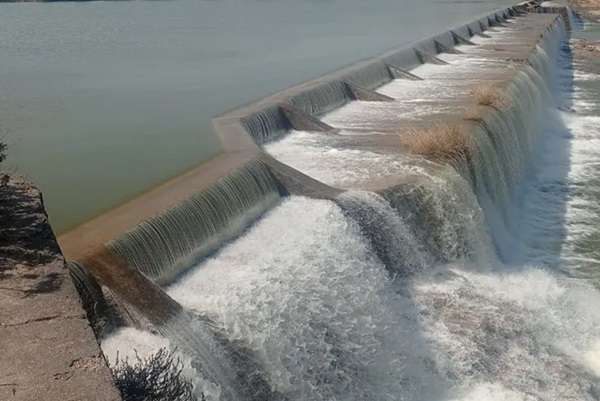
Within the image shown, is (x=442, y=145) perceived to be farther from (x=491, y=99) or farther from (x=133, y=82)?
(x=133, y=82)

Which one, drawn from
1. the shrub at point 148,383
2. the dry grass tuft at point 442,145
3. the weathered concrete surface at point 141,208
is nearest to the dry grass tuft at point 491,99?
the dry grass tuft at point 442,145

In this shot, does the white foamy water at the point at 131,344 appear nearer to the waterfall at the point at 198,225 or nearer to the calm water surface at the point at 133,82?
the waterfall at the point at 198,225

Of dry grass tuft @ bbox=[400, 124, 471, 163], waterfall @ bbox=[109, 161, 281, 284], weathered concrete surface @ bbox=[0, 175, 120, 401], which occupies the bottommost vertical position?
dry grass tuft @ bbox=[400, 124, 471, 163]

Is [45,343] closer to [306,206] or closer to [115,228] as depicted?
[115,228]

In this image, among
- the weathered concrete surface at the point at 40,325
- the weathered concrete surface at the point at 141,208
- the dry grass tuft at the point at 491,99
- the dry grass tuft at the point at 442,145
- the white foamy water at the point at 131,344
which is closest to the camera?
the weathered concrete surface at the point at 40,325

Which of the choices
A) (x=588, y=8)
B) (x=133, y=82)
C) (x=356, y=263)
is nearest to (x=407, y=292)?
(x=356, y=263)

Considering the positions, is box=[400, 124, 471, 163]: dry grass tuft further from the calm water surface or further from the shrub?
the shrub

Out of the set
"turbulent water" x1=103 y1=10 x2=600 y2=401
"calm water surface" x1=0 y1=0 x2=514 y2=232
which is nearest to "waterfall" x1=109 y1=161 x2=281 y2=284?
"turbulent water" x1=103 y1=10 x2=600 y2=401
